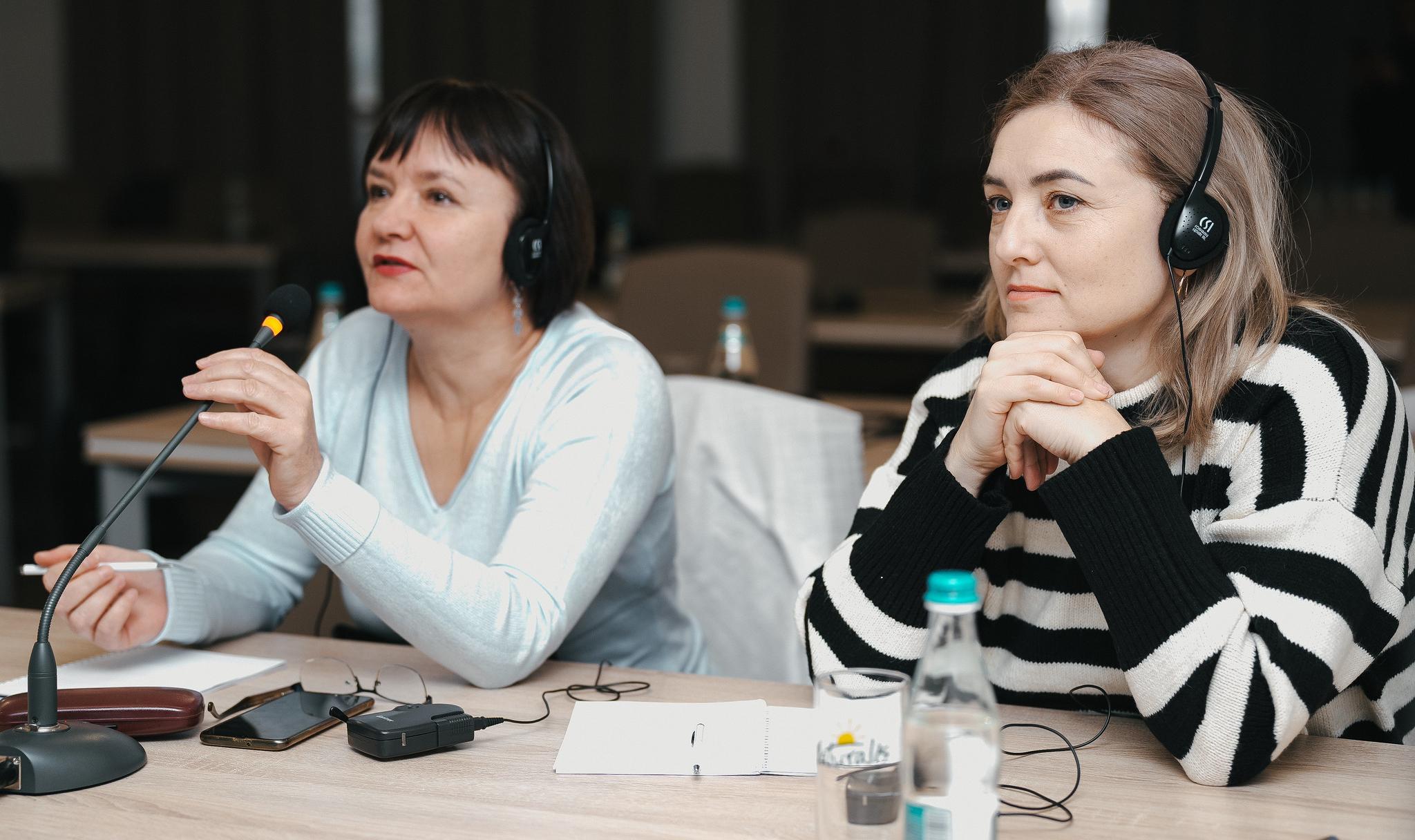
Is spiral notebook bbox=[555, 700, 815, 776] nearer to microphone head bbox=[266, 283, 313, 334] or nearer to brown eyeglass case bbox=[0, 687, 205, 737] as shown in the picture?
brown eyeglass case bbox=[0, 687, 205, 737]

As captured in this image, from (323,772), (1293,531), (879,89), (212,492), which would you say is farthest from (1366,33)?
(323,772)

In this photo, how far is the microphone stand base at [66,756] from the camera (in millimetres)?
1008

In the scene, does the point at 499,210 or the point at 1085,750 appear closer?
the point at 1085,750

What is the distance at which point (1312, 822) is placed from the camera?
3.15 ft

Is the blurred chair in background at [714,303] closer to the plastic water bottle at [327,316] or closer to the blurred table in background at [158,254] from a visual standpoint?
the plastic water bottle at [327,316]

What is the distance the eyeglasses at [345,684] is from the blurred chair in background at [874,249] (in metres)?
3.58

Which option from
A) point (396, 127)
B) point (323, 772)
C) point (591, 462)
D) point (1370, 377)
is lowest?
point (323, 772)

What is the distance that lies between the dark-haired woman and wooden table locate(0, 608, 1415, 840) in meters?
0.21

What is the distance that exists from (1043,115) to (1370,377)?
1.16ft

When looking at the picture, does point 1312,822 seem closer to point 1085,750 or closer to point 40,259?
point 1085,750

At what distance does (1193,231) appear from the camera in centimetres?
118

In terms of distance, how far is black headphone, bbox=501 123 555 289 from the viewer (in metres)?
1.60

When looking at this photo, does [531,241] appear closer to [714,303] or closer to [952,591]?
[952,591]

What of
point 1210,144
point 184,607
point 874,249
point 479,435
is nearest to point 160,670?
point 184,607
